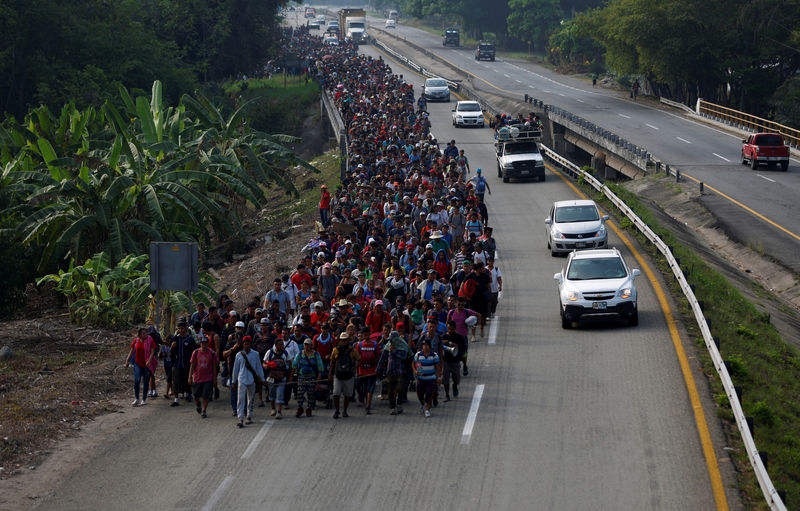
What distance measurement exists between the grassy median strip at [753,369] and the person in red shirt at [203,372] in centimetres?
805

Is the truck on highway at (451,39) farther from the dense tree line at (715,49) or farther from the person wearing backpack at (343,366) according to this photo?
the person wearing backpack at (343,366)

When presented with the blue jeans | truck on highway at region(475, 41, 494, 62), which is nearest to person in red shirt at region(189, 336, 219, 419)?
the blue jeans

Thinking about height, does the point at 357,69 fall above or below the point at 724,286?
above

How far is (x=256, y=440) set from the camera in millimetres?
15094

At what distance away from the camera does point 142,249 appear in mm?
29500

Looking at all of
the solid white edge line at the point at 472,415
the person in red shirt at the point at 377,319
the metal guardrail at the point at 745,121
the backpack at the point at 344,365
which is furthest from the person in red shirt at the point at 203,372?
the metal guardrail at the point at 745,121

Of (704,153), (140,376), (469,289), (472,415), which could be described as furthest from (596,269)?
(704,153)

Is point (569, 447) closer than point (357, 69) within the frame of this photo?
Yes

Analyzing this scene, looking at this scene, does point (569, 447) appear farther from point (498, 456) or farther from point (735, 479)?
point (735, 479)

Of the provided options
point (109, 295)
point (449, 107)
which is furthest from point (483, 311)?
point (449, 107)

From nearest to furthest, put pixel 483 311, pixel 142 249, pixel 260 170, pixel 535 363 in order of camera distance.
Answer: pixel 535 363, pixel 483 311, pixel 142 249, pixel 260 170

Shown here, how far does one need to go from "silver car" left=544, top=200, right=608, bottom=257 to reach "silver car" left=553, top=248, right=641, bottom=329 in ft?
19.6

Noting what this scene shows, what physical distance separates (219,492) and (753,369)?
33.4ft

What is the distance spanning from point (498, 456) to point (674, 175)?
103 feet
